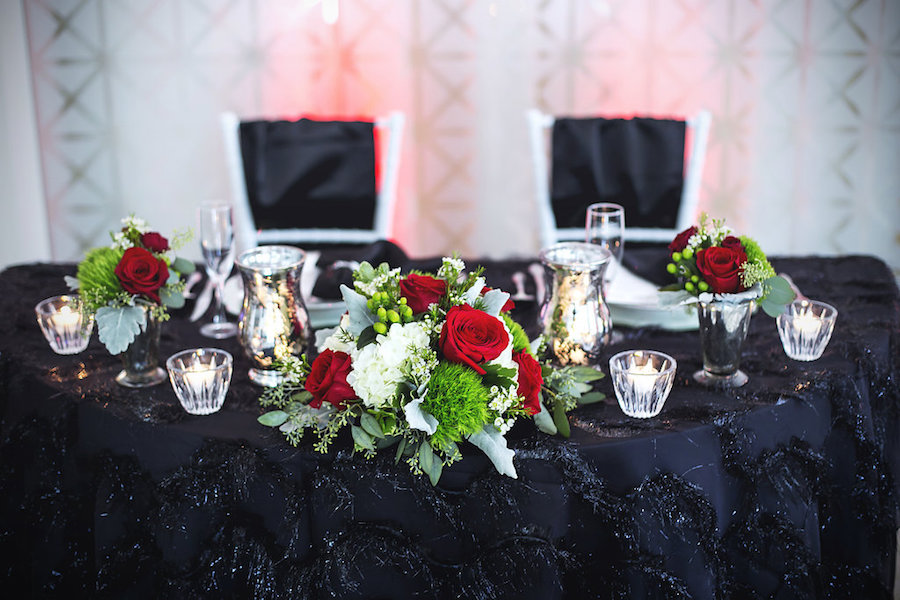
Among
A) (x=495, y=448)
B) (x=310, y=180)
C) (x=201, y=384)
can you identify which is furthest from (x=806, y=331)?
(x=310, y=180)

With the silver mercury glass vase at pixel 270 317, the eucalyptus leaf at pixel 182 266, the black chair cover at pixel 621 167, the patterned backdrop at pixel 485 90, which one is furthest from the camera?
the patterned backdrop at pixel 485 90

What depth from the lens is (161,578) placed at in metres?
1.46

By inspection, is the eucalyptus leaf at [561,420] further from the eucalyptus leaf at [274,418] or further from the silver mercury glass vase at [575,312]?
the eucalyptus leaf at [274,418]

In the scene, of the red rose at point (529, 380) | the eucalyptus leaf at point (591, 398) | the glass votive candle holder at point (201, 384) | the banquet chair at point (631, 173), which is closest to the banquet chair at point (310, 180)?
the banquet chair at point (631, 173)

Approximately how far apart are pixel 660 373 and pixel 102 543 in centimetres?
92

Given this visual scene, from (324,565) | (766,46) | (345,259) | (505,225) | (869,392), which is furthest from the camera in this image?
(505,225)

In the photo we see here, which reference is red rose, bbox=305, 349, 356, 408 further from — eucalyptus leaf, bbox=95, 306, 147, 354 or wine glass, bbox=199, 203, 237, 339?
wine glass, bbox=199, 203, 237, 339

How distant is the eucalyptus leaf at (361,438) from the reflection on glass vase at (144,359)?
1.61 feet

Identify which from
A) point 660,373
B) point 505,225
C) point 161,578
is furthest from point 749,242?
point 505,225

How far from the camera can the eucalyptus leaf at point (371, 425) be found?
1.28m

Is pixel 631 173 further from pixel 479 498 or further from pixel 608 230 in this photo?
pixel 479 498

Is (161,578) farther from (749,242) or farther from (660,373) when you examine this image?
(749,242)

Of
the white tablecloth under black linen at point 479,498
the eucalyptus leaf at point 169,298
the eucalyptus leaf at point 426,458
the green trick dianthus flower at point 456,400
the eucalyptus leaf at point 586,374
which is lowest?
the white tablecloth under black linen at point 479,498

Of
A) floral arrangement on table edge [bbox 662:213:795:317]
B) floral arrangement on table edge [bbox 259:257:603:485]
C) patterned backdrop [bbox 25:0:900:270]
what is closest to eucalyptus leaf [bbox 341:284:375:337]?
floral arrangement on table edge [bbox 259:257:603:485]
